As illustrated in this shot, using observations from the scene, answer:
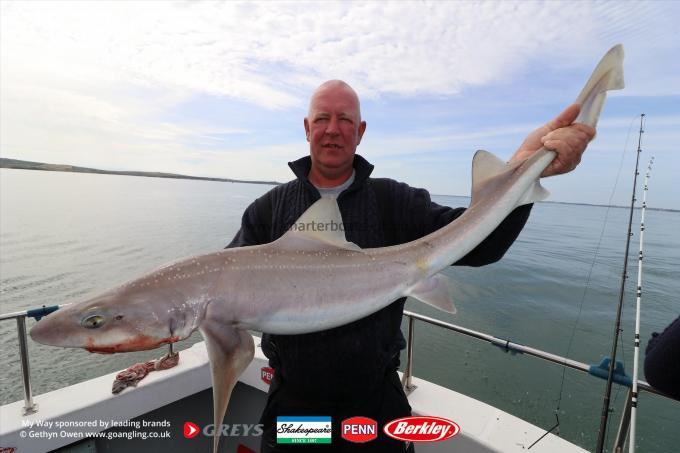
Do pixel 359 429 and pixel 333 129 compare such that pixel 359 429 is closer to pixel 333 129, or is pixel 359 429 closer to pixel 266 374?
pixel 266 374

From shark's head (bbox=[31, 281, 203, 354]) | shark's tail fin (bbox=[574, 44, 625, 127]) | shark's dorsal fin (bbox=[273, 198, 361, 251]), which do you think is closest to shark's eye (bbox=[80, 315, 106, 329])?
shark's head (bbox=[31, 281, 203, 354])

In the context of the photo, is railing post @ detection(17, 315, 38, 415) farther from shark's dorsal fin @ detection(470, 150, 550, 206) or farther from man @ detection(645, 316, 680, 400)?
man @ detection(645, 316, 680, 400)

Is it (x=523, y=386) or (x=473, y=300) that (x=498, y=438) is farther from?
(x=473, y=300)

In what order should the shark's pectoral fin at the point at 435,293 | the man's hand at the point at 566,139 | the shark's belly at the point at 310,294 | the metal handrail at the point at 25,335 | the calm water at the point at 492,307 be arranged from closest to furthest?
1. the shark's belly at the point at 310,294
2. the man's hand at the point at 566,139
3. the shark's pectoral fin at the point at 435,293
4. the metal handrail at the point at 25,335
5. the calm water at the point at 492,307

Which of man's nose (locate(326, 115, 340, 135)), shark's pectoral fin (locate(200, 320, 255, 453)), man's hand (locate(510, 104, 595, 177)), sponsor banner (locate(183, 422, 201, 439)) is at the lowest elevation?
sponsor banner (locate(183, 422, 201, 439))

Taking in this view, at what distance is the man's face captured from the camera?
2771 millimetres

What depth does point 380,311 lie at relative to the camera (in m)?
2.54

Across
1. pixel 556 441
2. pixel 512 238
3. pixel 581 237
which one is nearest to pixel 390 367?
pixel 512 238

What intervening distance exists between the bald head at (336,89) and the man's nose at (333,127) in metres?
0.23

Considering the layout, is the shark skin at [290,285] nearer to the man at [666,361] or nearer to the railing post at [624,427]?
the man at [666,361]

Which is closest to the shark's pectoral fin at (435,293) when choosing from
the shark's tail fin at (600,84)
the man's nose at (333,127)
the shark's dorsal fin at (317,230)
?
the shark's dorsal fin at (317,230)

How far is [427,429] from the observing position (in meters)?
3.22

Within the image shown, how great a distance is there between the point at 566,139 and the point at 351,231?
151 cm

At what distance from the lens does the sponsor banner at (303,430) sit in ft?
8.14
